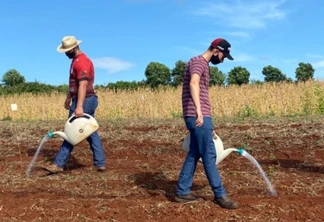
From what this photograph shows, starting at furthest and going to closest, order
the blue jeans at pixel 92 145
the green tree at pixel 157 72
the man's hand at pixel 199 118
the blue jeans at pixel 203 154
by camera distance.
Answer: the green tree at pixel 157 72 < the blue jeans at pixel 92 145 < the blue jeans at pixel 203 154 < the man's hand at pixel 199 118

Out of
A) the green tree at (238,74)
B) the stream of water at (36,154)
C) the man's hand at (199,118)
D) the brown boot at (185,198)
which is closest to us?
the man's hand at (199,118)

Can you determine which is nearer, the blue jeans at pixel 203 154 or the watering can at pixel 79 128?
the blue jeans at pixel 203 154

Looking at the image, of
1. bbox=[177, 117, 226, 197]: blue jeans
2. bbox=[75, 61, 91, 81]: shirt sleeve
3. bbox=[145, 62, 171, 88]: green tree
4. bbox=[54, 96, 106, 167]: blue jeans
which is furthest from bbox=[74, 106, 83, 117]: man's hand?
bbox=[145, 62, 171, 88]: green tree

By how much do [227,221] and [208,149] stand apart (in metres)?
0.66

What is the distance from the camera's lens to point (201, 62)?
14.5 feet

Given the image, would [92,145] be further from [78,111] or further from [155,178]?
[155,178]

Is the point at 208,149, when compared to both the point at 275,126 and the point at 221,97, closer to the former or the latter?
the point at 275,126

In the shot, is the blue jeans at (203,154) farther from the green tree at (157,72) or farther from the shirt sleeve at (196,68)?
the green tree at (157,72)

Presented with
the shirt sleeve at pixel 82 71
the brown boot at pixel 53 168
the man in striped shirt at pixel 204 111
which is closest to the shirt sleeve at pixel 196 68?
the man in striped shirt at pixel 204 111

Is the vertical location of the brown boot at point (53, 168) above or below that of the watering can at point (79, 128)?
below

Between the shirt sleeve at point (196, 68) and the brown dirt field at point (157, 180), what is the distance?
1.16 meters

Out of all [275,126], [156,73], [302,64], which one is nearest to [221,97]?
[275,126]

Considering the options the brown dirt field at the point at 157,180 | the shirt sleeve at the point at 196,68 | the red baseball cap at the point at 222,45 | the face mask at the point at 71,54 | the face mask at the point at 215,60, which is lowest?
the brown dirt field at the point at 157,180

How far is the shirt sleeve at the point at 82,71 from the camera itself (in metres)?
5.94
